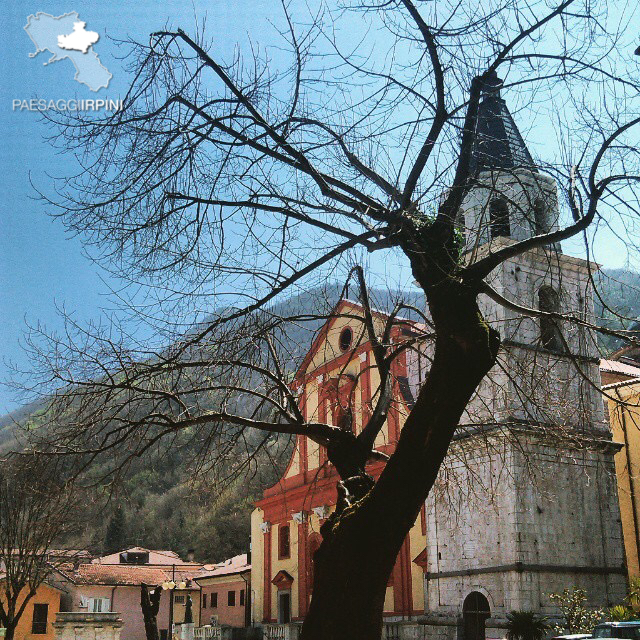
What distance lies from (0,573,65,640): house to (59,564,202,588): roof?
4.84 ft

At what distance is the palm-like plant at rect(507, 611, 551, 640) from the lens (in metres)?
18.7

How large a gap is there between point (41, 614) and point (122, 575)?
18.2ft

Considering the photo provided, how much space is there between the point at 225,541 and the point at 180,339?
183ft

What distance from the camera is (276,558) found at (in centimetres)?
3269

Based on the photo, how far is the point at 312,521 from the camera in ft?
95.6

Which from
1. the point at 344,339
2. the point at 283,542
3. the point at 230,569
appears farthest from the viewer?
the point at 230,569

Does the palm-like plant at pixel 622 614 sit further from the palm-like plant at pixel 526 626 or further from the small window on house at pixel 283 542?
the small window on house at pixel 283 542

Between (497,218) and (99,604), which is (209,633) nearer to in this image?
(99,604)

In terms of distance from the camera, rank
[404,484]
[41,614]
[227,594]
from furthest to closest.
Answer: [227,594] < [41,614] < [404,484]

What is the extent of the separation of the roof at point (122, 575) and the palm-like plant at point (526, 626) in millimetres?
23957

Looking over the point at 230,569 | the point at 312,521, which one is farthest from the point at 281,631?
the point at 230,569

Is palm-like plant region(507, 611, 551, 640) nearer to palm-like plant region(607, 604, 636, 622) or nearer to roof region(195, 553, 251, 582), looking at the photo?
palm-like plant region(607, 604, 636, 622)

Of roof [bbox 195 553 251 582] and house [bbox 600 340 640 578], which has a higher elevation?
house [bbox 600 340 640 578]

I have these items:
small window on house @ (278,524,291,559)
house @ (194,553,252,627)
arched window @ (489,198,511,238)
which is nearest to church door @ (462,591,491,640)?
small window on house @ (278,524,291,559)
